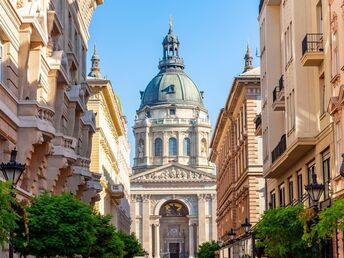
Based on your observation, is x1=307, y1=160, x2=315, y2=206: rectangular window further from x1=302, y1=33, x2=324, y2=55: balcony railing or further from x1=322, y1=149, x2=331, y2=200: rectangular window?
x1=302, y1=33, x2=324, y2=55: balcony railing

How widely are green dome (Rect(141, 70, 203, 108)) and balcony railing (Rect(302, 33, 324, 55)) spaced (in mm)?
155570

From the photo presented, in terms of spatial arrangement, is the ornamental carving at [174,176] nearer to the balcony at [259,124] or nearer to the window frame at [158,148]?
the window frame at [158,148]

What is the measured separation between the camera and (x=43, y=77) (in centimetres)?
3525

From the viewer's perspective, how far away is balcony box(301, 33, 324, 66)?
33875 mm

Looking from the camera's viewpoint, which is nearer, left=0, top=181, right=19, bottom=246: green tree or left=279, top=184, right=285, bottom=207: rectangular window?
left=0, top=181, right=19, bottom=246: green tree

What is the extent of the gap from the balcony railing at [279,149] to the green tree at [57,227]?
14.2 metres

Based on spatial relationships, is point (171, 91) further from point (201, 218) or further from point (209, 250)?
point (209, 250)

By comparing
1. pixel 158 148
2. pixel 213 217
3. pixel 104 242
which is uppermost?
pixel 158 148

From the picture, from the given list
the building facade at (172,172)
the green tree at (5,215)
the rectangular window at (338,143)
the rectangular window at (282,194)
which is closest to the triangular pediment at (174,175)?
the building facade at (172,172)

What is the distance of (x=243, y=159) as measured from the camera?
69.6 metres

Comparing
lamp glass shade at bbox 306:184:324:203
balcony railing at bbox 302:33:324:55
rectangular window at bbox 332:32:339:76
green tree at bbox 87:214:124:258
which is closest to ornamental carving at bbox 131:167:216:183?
green tree at bbox 87:214:124:258

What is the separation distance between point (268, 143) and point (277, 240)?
52.2ft

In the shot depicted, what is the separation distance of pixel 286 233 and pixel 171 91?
162310 mm

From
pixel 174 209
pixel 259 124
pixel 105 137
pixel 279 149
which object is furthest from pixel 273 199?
pixel 174 209
